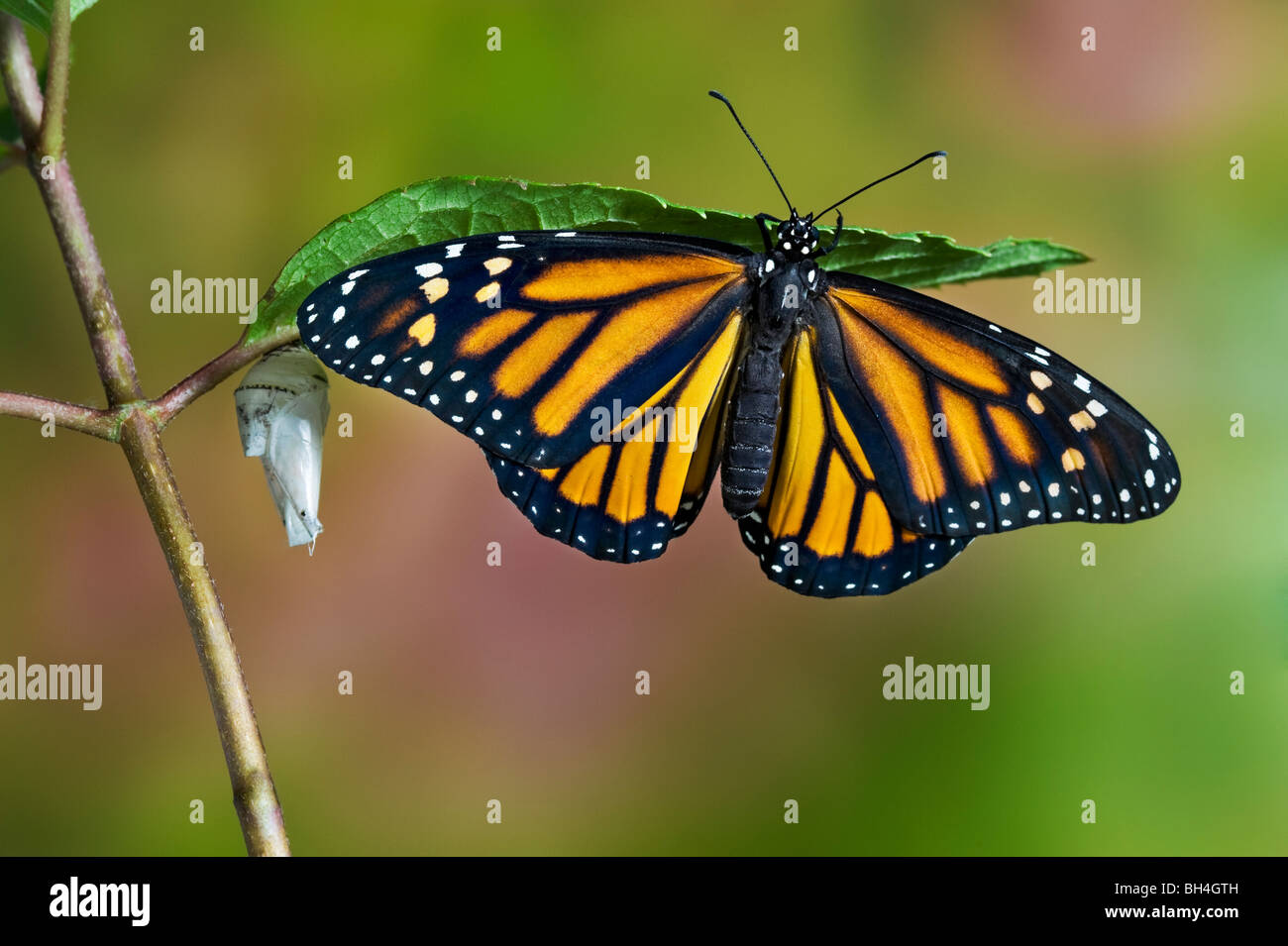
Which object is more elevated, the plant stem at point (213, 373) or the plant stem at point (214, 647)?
the plant stem at point (213, 373)

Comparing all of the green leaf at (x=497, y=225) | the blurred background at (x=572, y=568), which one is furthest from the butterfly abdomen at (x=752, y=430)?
the blurred background at (x=572, y=568)

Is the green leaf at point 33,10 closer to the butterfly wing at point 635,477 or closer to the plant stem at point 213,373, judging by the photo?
the plant stem at point 213,373

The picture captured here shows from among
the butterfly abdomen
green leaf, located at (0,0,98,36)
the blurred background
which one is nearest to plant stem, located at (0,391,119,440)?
green leaf, located at (0,0,98,36)

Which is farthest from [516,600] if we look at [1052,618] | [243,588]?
[1052,618]

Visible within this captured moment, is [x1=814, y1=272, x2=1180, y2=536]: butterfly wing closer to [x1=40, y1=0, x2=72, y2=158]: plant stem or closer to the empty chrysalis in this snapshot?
the empty chrysalis

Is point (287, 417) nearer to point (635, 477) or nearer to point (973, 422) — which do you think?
point (635, 477)

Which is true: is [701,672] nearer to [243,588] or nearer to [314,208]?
[243,588]
